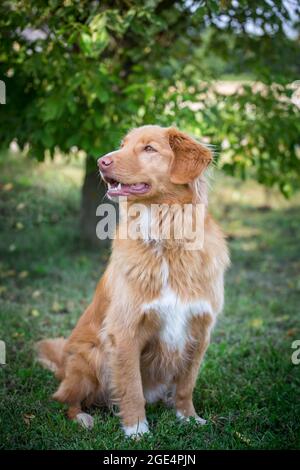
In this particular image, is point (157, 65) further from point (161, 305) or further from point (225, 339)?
point (161, 305)

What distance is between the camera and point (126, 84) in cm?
568

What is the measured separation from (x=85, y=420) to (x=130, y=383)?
397mm

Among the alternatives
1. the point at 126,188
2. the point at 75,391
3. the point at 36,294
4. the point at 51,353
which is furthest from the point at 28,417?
the point at 36,294

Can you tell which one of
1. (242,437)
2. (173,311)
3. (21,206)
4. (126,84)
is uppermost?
(126,84)

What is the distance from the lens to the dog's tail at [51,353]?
3961 mm

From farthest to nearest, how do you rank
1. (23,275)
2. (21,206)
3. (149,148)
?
(21,206)
(23,275)
(149,148)

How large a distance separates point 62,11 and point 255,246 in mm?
4750

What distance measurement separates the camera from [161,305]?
3061 mm

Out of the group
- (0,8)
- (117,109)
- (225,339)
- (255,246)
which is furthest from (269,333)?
(0,8)

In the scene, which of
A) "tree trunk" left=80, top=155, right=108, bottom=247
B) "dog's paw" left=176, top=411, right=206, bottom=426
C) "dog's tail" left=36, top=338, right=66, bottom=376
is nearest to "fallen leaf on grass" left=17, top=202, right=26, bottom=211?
"tree trunk" left=80, top=155, right=108, bottom=247

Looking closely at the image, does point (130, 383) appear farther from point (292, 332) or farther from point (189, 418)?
point (292, 332)

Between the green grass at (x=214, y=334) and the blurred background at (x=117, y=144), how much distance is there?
2 centimetres

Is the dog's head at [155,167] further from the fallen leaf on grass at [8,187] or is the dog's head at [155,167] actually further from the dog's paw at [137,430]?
the fallen leaf on grass at [8,187]

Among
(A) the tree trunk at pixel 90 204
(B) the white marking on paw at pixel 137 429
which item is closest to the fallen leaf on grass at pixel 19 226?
(A) the tree trunk at pixel 90 204
